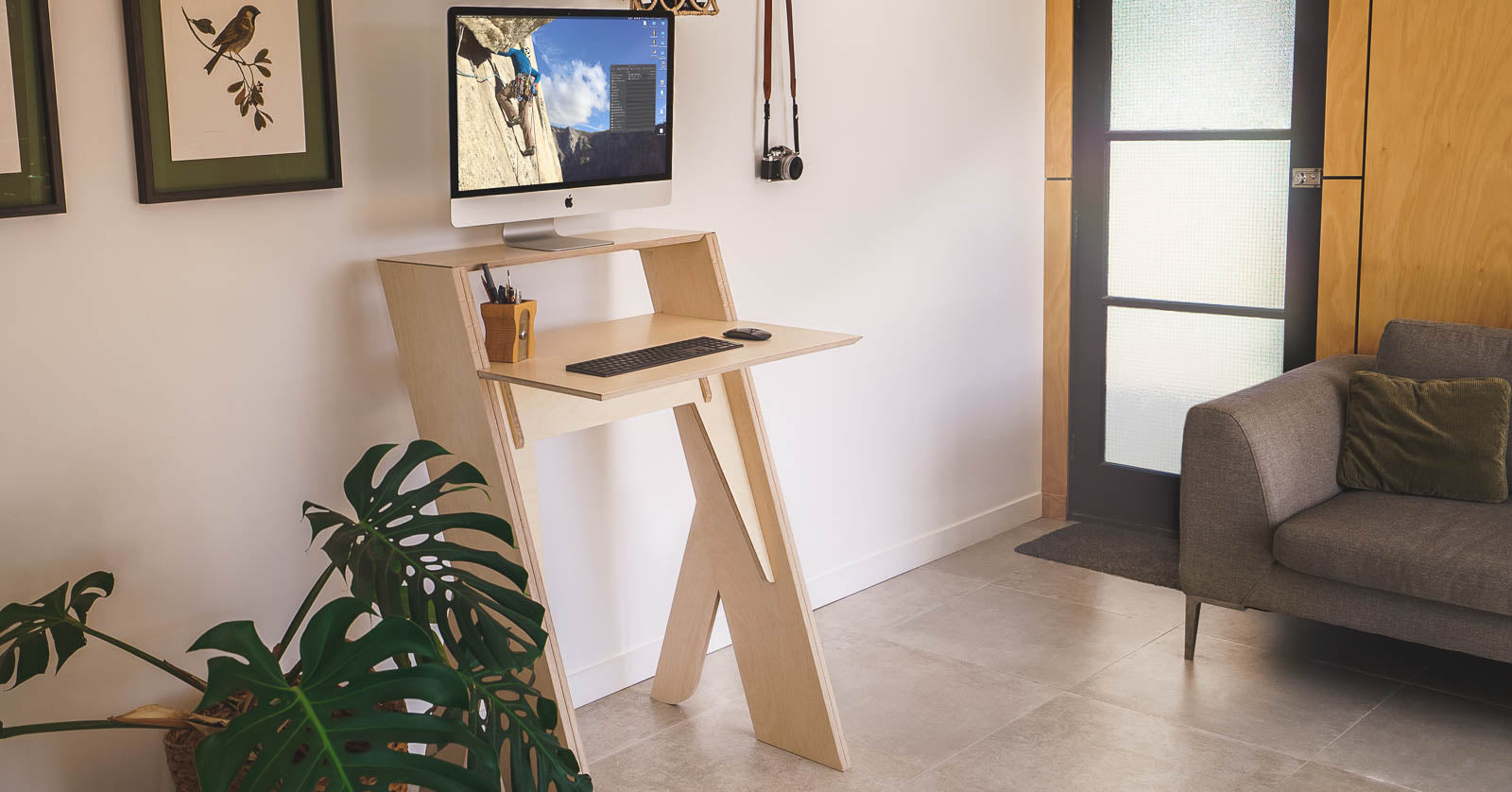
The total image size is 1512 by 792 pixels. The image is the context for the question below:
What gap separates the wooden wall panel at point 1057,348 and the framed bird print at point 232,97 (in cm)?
250

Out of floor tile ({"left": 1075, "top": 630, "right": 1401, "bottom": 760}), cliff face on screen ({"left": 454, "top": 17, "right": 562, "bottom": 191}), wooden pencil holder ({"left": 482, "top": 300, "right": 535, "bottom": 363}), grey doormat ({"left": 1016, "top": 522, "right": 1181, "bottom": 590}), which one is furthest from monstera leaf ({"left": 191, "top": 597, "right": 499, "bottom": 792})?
grey doormat ({"left": 1016, "top": 522, "right": 1181, "bottom": 590})

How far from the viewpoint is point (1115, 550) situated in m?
4.04

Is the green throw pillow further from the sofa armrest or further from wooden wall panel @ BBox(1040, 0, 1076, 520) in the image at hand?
wooden wall panel @ BBox(1040, 0, 1076, 520)

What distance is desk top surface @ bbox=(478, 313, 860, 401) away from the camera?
2.26 meters

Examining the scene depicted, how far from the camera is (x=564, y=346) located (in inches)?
102

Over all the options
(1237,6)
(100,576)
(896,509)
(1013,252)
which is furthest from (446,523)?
(1237,6)

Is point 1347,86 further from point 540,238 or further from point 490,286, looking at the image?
point 490,286

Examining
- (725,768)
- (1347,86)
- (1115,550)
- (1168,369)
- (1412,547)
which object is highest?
(1347,86)

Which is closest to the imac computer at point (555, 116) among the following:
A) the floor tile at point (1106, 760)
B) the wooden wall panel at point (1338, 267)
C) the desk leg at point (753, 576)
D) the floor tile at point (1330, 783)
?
the desk leg at point (753, 576)

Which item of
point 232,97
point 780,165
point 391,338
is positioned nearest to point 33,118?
point 232,97

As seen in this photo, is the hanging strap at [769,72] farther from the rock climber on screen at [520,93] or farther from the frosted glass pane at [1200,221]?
the frosted glass pane at [1200,221]

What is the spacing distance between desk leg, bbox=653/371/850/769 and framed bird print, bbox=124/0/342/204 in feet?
2.96

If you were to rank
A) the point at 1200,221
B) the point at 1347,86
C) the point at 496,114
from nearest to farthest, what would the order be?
1. the point at 496,114
2. the point at 1347,86
3. the point at 1200,221

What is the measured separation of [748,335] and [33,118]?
4.27 feet
